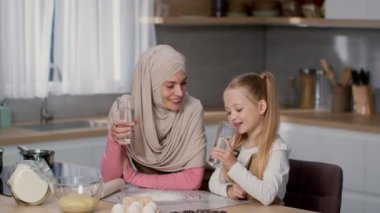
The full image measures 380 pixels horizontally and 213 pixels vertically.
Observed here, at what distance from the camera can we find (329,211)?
3219mm

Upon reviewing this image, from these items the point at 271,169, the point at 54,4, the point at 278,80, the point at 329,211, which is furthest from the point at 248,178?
the point at 278,80

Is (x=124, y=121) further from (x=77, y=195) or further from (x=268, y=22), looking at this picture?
(x=268, y=22)

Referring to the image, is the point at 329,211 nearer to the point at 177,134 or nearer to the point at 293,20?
the point at 177,134

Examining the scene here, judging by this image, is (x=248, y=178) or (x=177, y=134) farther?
(x=177, y=134)

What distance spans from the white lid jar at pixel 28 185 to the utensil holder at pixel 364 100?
303 cm

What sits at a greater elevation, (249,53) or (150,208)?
(249,53)

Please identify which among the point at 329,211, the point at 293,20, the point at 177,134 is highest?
the point at 293,20

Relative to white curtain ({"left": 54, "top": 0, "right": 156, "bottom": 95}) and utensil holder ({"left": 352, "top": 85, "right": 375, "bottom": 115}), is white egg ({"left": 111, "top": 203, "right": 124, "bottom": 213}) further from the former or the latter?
utensil holder ({"left": 352, "top": 85, "right": 375, "bottom": 115})

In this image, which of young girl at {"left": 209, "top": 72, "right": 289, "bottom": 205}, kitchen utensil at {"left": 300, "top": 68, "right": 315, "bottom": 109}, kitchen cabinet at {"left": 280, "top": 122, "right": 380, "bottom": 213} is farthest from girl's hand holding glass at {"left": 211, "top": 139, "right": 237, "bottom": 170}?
kitchen utensil at {"left": 300, "top": 68, "right": 315, "bottom": 109}

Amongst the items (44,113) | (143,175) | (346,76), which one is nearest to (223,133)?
(143,175)

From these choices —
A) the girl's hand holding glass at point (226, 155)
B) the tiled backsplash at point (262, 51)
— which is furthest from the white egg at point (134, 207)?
the tiled backsplash at point (262, 51)

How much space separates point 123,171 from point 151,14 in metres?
2.19

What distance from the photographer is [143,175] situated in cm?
342

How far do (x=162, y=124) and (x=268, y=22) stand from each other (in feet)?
8.30
